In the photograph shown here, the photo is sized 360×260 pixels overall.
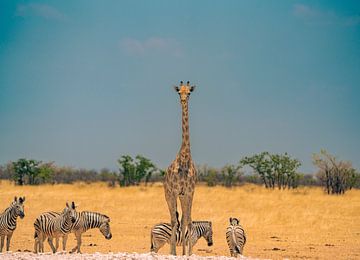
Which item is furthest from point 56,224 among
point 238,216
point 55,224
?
Result: point 238,216

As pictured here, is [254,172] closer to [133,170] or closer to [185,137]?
[133,170]

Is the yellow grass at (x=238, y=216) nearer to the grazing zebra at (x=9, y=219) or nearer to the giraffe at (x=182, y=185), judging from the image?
the grazing zebra at (x=9, y=219)

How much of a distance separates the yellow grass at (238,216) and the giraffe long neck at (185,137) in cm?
555

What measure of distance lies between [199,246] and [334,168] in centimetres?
3075

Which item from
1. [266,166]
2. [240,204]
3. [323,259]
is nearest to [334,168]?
[266,166]

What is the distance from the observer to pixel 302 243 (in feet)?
66.9

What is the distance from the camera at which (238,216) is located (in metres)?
27.6

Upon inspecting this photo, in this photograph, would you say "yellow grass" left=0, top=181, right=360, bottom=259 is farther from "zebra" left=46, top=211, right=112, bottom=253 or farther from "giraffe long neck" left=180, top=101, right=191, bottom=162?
"giraffe long neck" left=180, top=101, right=191, bottom=162

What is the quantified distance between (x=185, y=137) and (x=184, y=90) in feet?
3.10

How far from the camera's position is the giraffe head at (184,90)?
12.7 meters

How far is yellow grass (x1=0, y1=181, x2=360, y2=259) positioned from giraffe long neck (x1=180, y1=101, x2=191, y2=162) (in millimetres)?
5548

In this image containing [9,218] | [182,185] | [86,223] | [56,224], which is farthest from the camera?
[86,223]

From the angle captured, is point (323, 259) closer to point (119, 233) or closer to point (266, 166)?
point (119, 233)

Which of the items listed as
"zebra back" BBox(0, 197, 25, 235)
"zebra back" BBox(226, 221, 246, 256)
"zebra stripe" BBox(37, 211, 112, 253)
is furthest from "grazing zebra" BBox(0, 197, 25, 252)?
"zebra back" BBox(226, 221, 246, 256)
